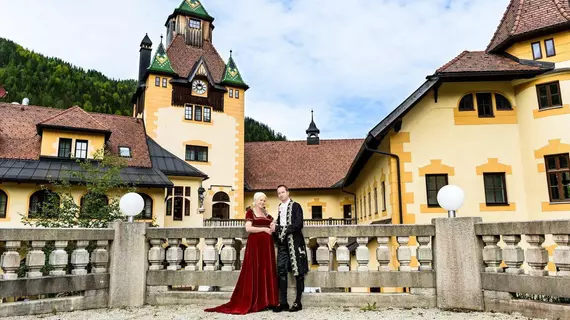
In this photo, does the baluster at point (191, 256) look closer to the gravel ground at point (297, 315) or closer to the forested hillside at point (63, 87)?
the gravel ground at point (297, 315)

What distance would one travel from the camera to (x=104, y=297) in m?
6.77

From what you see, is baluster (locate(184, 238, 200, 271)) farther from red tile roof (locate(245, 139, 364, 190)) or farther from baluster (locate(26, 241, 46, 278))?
red tile roof (locate(245, 139, 364, 190))

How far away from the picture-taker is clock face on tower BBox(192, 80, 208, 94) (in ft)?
103

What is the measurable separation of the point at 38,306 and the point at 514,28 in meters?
16.9

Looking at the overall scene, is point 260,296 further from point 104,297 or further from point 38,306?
point 38,306

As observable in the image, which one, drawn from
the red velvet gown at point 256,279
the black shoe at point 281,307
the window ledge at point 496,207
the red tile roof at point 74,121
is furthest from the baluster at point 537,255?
the red tile roof at point 74,121

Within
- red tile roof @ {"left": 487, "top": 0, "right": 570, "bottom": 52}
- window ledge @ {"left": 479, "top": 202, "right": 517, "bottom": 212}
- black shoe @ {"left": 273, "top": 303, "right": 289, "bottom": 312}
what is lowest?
black shoe @ {"left": 273, "top": 303, "right": 289, "bottom": 312}

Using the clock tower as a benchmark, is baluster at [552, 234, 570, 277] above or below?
below

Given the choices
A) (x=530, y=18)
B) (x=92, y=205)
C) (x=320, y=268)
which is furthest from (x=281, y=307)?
(x=530, y=18)

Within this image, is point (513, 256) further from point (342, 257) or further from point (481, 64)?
point (481, 64)

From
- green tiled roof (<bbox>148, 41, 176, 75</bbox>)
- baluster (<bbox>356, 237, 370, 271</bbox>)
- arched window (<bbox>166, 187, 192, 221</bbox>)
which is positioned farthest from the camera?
green tiled roof (<bbox>148, 41, 176, 75</bbox>)

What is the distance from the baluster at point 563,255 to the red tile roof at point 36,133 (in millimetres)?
22891

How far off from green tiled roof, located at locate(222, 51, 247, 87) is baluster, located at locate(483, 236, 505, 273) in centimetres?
2834

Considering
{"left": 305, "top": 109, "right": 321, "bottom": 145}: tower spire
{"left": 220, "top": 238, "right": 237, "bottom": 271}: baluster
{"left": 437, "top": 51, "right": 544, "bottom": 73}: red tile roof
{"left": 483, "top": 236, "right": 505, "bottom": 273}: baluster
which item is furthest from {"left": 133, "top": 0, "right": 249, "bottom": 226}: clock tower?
{"left": 483, "top": 236, "right": 505, "bottom": 273}: baluster
